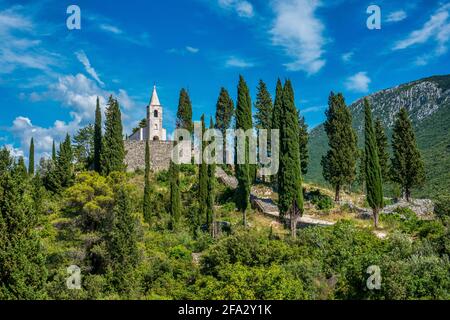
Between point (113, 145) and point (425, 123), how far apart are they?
A: 68.2 metres

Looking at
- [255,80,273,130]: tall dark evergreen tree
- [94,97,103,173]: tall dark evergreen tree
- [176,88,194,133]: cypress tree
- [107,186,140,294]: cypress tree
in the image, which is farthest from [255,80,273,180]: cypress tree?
[107,186,140,294]: cypress tree

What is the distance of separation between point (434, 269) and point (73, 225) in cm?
2011

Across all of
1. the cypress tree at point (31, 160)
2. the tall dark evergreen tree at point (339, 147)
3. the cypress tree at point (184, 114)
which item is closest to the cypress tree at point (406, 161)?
the tall dark evergreen tree at point (339, 147)

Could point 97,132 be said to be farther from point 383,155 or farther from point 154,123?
point 383,155

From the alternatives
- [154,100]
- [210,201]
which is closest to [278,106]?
[210,201]

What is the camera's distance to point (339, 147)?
35.2 meters

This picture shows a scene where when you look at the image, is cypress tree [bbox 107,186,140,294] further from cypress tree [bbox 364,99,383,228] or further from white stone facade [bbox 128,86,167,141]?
white stone facade [bbox 128,86,167,141]

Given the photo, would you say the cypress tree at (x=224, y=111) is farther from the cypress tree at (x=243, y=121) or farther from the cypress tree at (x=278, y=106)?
the cypress tree at (x=278, y=106)

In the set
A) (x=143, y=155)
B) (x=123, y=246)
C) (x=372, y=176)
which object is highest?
(x=143, y=155)

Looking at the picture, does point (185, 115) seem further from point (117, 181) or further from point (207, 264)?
point (207, 264)

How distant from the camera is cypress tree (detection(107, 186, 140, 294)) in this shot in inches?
803

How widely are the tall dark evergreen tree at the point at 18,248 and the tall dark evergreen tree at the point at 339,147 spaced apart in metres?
24.4

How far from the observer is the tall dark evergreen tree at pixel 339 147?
34938 millimetres

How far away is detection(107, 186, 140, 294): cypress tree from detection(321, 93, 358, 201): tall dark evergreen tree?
18.8 metres
